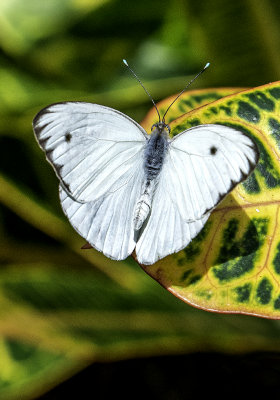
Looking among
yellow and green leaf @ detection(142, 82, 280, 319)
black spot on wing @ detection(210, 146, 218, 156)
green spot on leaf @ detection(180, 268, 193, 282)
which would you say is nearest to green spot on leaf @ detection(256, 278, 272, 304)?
yellow and green leaf @ detection(142, 82, 280, 319)

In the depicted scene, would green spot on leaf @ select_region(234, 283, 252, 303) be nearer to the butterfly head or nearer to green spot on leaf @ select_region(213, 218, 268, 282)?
green spot on leaf @ select_region(213, 218, 268, 282)

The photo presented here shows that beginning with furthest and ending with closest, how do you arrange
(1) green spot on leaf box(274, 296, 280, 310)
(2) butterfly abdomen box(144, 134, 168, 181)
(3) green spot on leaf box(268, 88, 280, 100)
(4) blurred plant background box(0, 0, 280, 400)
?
(4) blurred plant background box(0, 0, 280, 400)
(2) butterfly abdomen box(144, 134, 168, 181)
(3) green spot on leaf box(268, 88, 280, 100)
(1) green spot on leaf box(274, 296, 280, 310)

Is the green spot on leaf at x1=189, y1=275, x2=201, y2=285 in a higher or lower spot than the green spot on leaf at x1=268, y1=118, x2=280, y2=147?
lower

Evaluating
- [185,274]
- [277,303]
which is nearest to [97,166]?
[185,274]

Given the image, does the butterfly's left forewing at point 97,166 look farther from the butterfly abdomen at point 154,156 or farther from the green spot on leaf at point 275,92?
the green spot on leaf at point 275,92

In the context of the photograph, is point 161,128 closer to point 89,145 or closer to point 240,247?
point 89,145

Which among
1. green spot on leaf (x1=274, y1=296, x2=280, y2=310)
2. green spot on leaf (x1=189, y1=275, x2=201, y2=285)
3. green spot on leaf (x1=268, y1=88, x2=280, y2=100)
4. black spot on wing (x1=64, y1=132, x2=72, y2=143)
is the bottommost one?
green spot on leaf (x1=274, y1=296, x2=280, y2=310)
